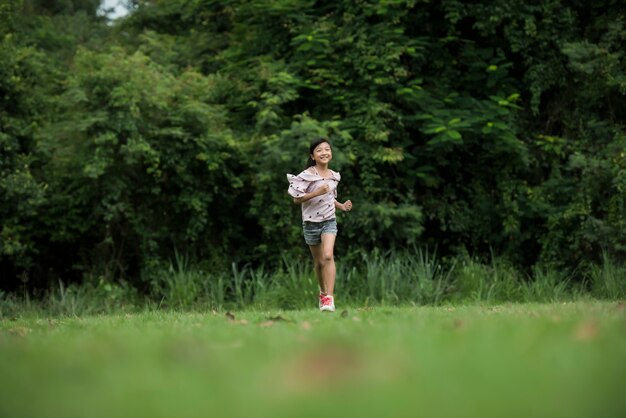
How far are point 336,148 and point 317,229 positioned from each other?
5.74 metres

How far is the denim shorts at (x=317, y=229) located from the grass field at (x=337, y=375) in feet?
14.9

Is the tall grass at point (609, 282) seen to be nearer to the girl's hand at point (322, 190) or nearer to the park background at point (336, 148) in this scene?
the park background at point (336, 148)

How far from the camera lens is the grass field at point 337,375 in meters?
2.82

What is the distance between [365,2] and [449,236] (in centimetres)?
532

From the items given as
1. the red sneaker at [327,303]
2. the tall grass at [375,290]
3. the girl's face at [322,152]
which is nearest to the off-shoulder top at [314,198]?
the girl's face at [322,152]

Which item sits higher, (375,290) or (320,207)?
(320,207)

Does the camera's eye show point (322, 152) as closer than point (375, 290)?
Yes

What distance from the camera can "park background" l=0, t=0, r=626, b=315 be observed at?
588 inches

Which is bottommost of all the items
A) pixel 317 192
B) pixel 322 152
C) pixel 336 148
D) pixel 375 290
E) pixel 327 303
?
pixel 375 290

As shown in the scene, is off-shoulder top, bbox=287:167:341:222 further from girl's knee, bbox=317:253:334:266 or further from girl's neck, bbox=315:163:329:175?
girl's knee, bbox=317:253:334:266

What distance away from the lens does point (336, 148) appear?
49.0 ft

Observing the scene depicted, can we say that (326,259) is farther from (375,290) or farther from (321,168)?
(375,290)

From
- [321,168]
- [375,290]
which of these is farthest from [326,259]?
[375,290]

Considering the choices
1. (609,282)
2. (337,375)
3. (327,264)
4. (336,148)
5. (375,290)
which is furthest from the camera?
(336,148)
